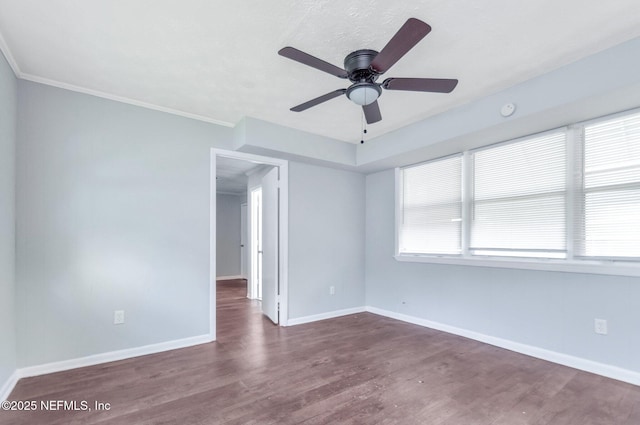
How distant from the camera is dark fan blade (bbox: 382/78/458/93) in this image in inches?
77.0

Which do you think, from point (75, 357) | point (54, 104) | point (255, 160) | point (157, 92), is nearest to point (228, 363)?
point (75, 357)

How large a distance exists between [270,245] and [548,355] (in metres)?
3.31

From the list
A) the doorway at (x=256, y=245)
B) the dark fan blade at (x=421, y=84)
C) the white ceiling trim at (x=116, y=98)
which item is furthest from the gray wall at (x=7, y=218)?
the doorway at (x=256, y=245)

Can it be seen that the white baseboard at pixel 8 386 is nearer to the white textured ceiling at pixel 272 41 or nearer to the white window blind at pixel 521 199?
the white textured ceiling at pixel 272 41

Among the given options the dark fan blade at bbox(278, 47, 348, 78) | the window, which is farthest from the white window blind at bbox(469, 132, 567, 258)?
the dark fan blade at bbox(278, 47, 348, 78)

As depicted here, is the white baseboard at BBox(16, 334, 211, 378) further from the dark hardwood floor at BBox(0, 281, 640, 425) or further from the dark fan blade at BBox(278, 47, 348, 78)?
the dark fan blade at BBox(278, 47, 348, 78)

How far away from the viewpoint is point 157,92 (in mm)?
2795

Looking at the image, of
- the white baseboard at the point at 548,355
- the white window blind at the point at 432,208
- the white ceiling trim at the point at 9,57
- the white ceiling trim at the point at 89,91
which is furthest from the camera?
the white window blind at the point at 432,208

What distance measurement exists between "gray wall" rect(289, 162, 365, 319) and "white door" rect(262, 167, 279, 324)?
21 cm

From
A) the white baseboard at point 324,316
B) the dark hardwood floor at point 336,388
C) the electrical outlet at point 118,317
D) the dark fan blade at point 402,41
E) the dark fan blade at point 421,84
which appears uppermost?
the dark fan blade at point 402,41

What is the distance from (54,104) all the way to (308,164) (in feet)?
8.93

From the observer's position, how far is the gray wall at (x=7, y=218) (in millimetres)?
2133

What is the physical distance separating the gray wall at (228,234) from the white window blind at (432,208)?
5158 mm

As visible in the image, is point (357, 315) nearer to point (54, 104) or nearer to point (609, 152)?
point (609, 152)
